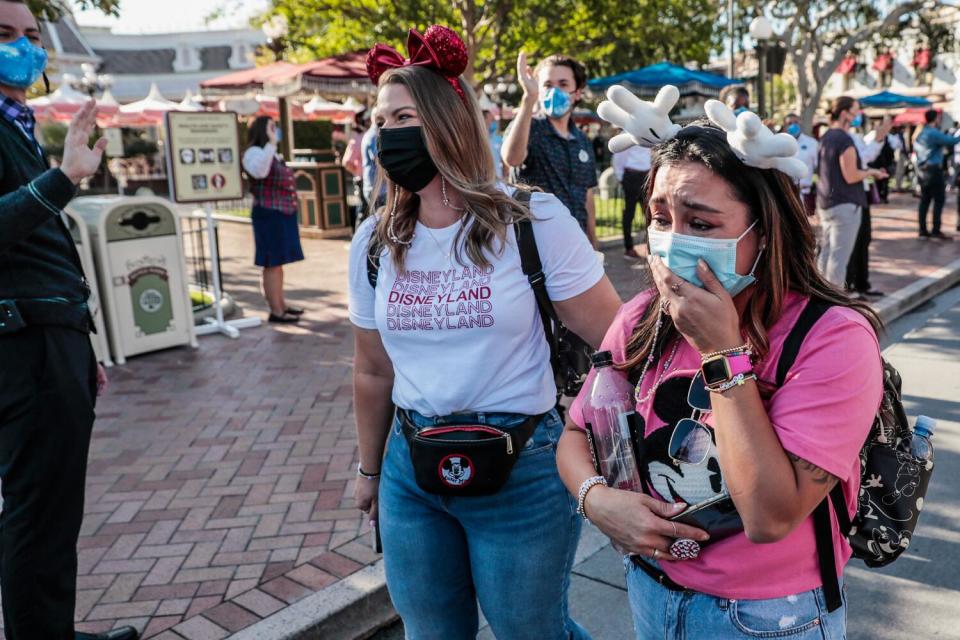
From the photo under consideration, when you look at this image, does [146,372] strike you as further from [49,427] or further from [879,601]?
[879,601]

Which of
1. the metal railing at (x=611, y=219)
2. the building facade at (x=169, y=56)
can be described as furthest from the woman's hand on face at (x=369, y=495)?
the building facade at (x=169, y=56)

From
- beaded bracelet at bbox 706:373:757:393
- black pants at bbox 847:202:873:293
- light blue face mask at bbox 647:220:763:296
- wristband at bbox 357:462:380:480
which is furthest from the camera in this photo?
black pants at bbox 847:202:873:293

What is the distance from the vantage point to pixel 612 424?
1.71 metres

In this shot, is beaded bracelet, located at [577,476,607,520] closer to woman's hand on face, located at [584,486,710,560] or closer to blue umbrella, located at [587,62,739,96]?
woman's hand on face, located at [584,486,710,560]

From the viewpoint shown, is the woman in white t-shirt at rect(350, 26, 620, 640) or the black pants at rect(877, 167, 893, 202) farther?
the black pants at rect(877, 167, 893, 202)

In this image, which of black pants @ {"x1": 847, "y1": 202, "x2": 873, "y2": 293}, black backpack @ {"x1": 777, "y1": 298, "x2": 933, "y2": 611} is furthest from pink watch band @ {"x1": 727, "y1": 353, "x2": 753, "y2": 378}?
black pants @ {"x1": 847, "y1": 202, "x2": 873, "y2": 293}

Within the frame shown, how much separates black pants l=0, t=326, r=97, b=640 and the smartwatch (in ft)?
6.55

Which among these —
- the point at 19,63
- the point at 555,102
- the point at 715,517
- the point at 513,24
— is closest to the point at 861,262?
the point at 555,102

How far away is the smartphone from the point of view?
4.92 ft

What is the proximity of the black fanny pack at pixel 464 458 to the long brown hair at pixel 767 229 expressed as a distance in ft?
2.14

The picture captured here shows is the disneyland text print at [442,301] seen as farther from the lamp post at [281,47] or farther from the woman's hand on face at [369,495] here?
the lamp post at [281,47]

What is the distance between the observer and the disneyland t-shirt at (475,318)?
1993 millimetres

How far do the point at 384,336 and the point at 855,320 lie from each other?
3.71ft

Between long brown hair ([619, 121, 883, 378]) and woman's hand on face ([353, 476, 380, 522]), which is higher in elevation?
long brown hair ([619, 121, 883, 378])
